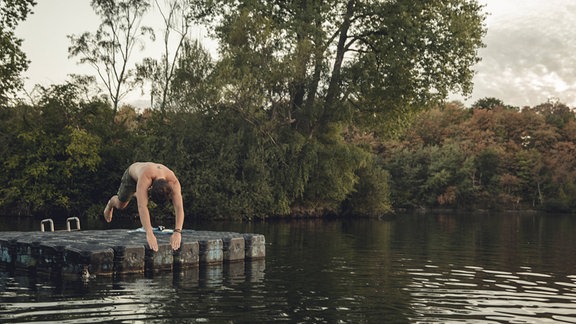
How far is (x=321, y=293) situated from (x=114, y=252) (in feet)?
16.1

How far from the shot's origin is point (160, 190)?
35.9 ft

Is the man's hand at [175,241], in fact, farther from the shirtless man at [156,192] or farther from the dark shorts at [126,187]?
the dark shorts at [126,187]

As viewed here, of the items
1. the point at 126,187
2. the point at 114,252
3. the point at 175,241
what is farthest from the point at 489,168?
the point at 175,241

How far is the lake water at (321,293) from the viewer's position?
9.15m

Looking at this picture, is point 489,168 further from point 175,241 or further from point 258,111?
point 175,241

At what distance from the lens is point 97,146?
131 ft

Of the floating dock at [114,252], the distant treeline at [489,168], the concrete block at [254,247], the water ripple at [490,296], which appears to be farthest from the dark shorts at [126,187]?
the distant treeline at [489,168]

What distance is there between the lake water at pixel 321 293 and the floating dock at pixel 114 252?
44cm

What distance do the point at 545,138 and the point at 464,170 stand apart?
16.4 meters

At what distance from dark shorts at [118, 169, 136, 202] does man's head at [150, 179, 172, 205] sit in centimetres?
216

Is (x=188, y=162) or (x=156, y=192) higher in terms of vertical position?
(x=188, y=162)

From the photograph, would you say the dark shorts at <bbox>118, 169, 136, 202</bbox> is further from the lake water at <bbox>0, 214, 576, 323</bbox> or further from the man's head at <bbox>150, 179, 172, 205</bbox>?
the man's head at <bbox>150, 179, 172, 205</bbox>

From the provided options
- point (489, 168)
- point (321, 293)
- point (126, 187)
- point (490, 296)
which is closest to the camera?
point (321, 293)

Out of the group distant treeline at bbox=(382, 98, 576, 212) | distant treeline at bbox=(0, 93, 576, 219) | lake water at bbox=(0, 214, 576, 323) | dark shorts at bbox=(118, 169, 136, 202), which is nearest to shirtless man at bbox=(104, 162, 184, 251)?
dark shorts at bbox=(118, 169, 136, 202)
